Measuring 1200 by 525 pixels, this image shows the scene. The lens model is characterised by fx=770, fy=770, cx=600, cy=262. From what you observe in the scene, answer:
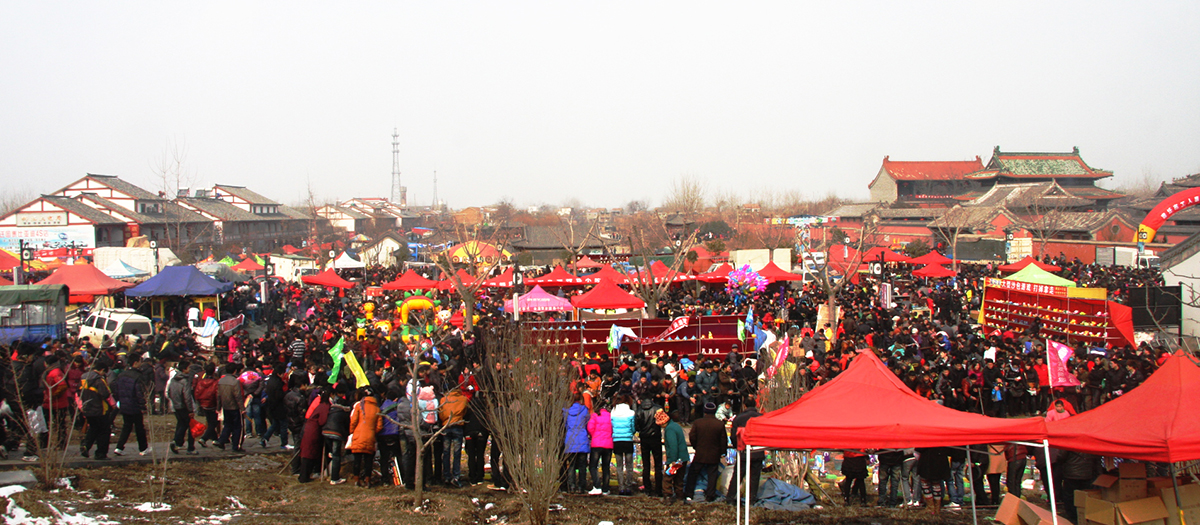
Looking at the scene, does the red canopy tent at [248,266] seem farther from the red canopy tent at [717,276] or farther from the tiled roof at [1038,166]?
the tiled roof at [1038,166]

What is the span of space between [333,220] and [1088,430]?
8202 centimetres

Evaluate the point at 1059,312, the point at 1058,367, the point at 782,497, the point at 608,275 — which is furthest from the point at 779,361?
the point at 608,275

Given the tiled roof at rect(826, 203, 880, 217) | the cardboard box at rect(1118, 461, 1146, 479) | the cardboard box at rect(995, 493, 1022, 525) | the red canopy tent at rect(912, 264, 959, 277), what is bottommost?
the cardboard box at rect(995, 493, 1022, 525)

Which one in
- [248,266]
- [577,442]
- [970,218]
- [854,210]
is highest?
[854,210]

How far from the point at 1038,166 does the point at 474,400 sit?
62.7m

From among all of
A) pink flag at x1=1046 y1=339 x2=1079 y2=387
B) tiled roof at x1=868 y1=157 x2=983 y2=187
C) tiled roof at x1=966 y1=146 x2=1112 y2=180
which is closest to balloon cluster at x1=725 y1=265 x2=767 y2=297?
pink flag at x1=1046 y1=339 x2=1079 y2=387

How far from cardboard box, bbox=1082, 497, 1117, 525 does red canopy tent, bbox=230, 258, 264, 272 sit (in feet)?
102

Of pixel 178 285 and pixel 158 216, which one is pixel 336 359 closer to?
pixel 178 285

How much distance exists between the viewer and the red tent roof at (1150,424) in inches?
221

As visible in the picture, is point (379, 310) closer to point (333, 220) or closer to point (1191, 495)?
point (1191, 495)

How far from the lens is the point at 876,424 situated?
6078mm

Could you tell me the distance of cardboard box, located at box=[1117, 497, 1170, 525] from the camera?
19.9 feet

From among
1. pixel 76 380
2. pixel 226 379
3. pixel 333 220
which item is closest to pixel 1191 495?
pixel 226 379

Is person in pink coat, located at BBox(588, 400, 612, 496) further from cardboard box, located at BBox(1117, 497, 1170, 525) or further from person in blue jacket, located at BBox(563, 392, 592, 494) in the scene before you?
cardboard box, located at BBox(1117, 497, 1170, 525)
